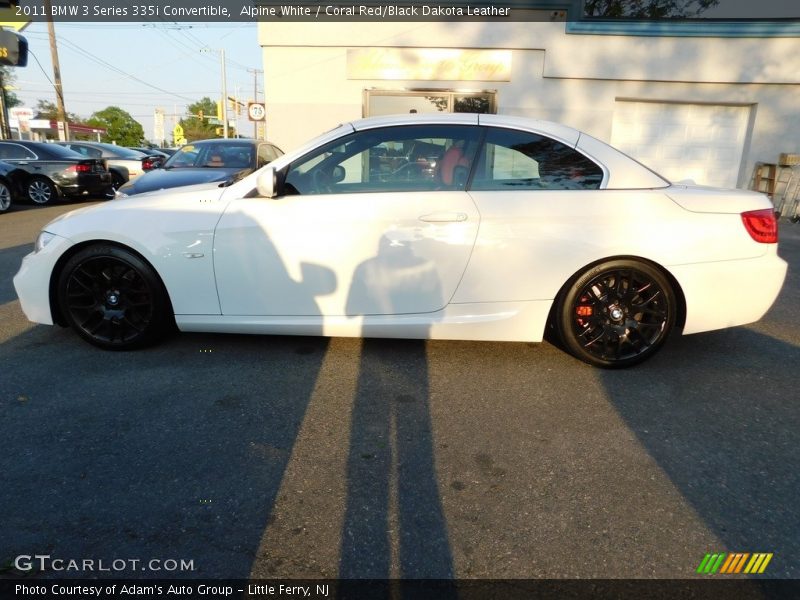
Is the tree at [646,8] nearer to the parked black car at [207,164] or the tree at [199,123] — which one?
the parked black car at [207,164]

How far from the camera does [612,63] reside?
1116cm

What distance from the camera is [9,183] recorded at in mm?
11273

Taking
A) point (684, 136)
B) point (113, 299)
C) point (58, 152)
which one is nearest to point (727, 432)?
point (113, 299)

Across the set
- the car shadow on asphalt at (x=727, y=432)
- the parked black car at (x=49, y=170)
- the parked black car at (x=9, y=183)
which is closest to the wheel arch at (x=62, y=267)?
the car shadow on asphalt at (x=727, y=432)

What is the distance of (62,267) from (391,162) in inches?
90.3

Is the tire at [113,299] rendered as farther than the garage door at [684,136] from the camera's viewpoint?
No

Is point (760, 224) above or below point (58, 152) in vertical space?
below

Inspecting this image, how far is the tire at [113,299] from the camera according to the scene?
11.8 ft

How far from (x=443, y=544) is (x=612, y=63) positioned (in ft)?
37.8

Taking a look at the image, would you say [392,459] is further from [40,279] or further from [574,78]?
[574,78]

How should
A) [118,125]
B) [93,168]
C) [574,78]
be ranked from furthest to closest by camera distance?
[118,125] < [93,168] < [574,78]

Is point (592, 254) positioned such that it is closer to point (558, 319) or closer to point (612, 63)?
point (558, 319)

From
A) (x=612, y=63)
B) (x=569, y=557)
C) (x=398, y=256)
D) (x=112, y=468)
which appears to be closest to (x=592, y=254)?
(x=398, y=256)

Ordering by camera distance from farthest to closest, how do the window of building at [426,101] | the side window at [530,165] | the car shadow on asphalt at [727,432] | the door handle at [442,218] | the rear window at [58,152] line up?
the rear window at [58,152]
the window of building at [426,101]
the side window at [530,165]
the door handle at [442,218]
the car shadow on asphalt at [727,432]
